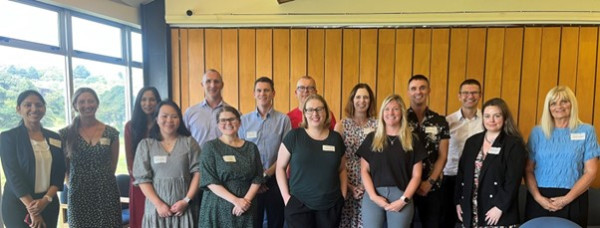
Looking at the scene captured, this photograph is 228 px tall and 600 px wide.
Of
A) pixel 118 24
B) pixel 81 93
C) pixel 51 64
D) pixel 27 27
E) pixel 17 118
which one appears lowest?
pixel 17 118

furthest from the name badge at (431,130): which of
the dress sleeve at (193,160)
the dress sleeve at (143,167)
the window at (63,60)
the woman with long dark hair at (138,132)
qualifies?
the window at (63,60)

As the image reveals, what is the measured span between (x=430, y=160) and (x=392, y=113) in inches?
19.3

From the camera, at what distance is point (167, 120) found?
2.27 metres

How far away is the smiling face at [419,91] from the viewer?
8.18 feet

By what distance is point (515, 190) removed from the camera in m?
2.12

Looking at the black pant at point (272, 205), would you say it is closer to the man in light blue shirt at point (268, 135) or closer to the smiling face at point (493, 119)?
the man in light blue shirt at point (268, 135)

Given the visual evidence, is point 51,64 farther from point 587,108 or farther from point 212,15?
point 587,108

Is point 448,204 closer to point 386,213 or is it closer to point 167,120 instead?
point 386,213

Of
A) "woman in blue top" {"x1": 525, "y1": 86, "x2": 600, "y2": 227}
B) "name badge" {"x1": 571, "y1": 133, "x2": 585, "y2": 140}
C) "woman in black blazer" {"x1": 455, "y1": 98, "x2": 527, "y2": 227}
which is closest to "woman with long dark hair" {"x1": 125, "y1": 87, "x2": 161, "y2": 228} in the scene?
"woman in black blazer" {"x1": 455, "y1": 98, "x2": 527, "y2": 227}

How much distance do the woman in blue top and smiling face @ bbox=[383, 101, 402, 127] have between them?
1.00 metres

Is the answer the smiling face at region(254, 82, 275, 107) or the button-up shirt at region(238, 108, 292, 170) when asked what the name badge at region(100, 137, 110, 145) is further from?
the smiling face at region(254, 82, 275, 107)

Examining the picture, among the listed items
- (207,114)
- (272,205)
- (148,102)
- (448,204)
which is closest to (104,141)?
(148,102)

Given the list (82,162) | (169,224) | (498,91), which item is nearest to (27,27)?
(82,162)

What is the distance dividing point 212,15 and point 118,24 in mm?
1287
